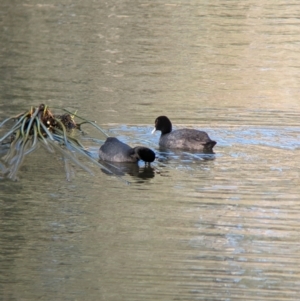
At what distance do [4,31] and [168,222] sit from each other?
15817 millimetres

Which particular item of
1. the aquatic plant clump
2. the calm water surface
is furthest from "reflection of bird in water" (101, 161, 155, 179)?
the aquatic plant clump

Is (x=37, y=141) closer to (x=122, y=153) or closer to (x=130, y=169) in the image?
(x=122, y=153)

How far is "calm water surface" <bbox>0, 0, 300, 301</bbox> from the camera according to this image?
7.59 metres

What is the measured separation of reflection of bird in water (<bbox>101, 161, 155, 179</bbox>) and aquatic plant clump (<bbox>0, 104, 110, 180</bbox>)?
0.96 feet

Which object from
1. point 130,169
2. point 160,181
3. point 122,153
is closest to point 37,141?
point 122,153

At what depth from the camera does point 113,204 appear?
9.73 m

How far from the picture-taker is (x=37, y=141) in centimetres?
1151

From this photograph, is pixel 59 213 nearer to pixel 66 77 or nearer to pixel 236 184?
pixel 236 184

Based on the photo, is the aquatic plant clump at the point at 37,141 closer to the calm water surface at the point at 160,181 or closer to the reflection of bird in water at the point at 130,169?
the calm water surface at the point at 160,181

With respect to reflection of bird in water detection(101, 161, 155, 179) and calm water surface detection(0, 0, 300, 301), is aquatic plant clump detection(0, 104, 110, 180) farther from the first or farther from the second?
reflection of bird in water detection(101, 161, 155, 179)

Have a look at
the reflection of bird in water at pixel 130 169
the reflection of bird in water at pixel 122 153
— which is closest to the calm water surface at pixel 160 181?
the reflection of bird in water at pixel 130 169

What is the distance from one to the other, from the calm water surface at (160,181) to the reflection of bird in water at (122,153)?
18 cm

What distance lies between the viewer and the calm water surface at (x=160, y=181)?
24.9 feet

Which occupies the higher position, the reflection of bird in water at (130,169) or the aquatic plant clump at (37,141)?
the aquatic plant clump at (37,141)
